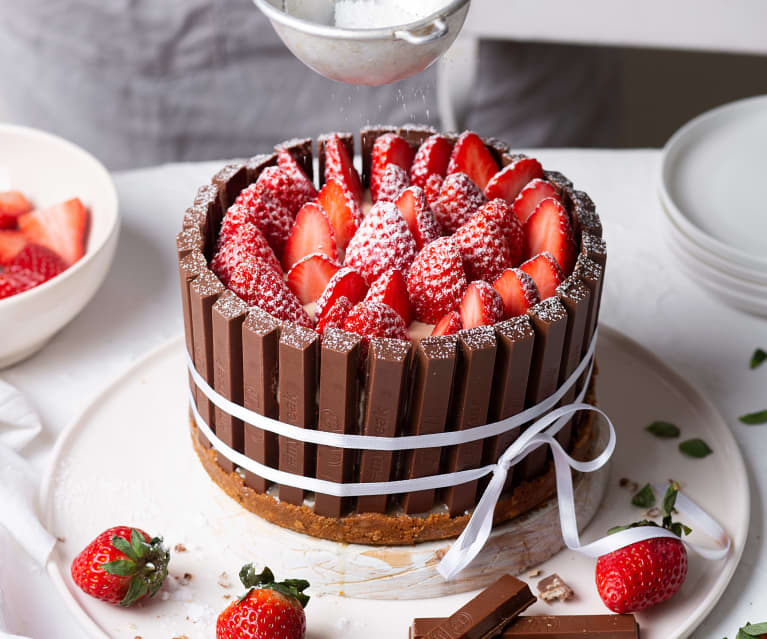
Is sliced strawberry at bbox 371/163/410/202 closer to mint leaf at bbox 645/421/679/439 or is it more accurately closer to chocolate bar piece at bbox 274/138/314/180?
chocolate bar piece at bbox 274/138/314/180

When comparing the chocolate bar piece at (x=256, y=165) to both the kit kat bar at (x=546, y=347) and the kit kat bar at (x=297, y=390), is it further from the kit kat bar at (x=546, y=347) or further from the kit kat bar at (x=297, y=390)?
the kit kat bar at (x=546, y=347)

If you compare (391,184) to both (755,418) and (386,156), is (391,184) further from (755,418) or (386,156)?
(755,418)

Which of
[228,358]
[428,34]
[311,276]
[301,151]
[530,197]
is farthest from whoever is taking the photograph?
[301,151]

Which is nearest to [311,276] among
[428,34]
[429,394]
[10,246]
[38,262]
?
[429,394]

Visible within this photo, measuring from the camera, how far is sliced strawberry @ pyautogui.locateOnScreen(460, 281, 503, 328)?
3.98 ft

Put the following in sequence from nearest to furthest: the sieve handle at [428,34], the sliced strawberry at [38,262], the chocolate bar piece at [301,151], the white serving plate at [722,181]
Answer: the sieve handle at [428,34] < the chocolate bar piece at [301,151] < the sliced strawberry at [38,262] < the white serving plate at [722,181]

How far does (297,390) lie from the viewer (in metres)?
1.17

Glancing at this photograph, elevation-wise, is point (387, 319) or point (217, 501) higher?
point (387, 319)

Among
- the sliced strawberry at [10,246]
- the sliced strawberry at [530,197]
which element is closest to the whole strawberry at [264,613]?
the sliced strawberry at [530,197]

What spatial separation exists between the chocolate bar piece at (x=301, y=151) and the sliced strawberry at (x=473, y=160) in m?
0.23

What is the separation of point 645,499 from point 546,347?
373 mm

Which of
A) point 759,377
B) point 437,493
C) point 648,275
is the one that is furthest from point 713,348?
point 437,493

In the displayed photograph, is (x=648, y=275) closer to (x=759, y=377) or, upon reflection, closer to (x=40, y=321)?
(x=759, y=377)

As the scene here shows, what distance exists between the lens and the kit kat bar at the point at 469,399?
1.14 meters
